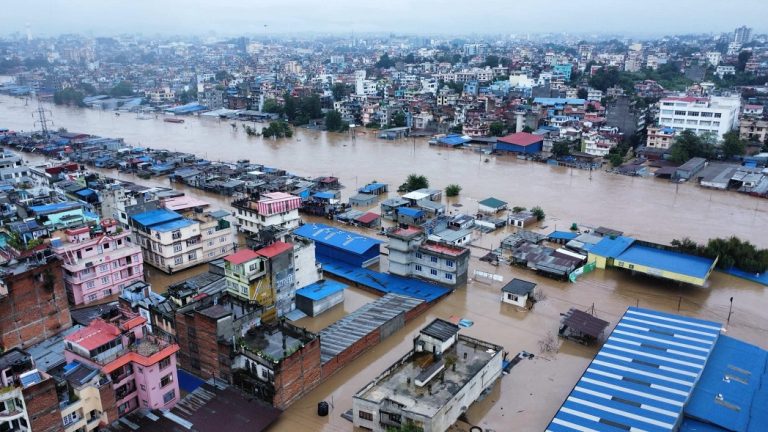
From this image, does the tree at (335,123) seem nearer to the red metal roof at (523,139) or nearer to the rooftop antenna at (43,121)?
the red metal roof at (523,139)

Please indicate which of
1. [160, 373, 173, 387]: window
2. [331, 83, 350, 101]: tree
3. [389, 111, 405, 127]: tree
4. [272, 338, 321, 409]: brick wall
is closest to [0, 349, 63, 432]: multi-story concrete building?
[160, 373, 173, 387]: window

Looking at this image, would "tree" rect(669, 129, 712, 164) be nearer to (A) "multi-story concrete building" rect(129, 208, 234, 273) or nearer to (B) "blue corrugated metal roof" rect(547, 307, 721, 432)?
(B) "blue corrugated metal roof" rect(547, 307, 721, 432)

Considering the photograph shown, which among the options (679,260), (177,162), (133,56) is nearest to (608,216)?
(679,260)

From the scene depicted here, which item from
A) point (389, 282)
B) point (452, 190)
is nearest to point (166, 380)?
point (389, 282)

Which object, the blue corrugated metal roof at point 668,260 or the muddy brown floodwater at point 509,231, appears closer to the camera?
the muddy brown floodwater at point 509,231

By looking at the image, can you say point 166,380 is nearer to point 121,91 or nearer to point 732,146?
point 732,146

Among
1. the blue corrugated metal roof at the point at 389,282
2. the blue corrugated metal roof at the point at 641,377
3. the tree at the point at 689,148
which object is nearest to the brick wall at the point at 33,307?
the blue corrugated metal roof at the point at 389,282

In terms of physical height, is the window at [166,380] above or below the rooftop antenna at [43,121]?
below
